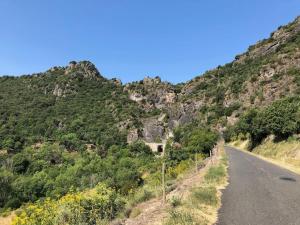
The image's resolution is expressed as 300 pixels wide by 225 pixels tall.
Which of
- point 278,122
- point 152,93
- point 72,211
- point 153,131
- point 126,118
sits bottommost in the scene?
point 72,211

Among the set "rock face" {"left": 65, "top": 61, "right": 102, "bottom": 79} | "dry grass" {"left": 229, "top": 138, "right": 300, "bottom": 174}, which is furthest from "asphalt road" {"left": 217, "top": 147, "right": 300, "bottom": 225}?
"rock face" {"left": 65, "top": 61, "right": 102, "bottom": 79}

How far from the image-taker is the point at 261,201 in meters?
12.0

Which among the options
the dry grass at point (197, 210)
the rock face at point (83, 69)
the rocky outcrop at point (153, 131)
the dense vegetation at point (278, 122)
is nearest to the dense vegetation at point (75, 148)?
the rock face at point (83, 69)

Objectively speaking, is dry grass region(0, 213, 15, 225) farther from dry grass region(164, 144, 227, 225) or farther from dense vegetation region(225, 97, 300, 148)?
dry grass region(164, 144, 227, 225)

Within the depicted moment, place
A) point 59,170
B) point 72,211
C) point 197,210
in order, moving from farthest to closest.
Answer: point 59,170
point 197,210
point 72,211

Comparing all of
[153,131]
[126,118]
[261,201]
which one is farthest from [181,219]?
[126,118]

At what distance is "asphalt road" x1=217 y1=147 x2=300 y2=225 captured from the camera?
9.52m

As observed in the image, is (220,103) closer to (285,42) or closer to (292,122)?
(285,42)

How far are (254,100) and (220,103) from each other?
16200 mm

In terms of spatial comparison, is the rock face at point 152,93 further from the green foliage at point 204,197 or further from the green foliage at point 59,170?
the green foliage at point 204,197

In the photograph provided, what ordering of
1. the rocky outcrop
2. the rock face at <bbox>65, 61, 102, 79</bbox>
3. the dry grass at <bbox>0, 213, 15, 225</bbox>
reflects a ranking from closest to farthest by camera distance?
the dry grass at <bbox>0, 213, 15, 225</bbox>
the rocky outcrop
the rock face at <bbox>65, 61, 102, 79</bbox>

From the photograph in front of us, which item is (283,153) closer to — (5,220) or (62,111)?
(5,220)

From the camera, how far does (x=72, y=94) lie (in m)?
137

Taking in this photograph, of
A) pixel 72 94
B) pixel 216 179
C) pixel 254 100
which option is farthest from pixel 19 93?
pixel 216 179
